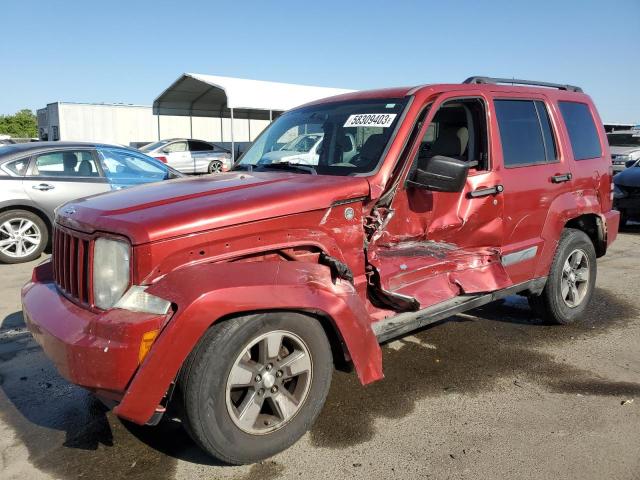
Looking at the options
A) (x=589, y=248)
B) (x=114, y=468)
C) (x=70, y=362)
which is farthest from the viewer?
(x=589, y=248)

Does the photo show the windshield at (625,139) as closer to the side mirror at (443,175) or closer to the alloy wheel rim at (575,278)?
the alloy wheel rim at (575,278)

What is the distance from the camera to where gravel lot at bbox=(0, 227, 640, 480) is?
2.81 m

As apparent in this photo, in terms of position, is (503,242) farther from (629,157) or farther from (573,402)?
(629,157)

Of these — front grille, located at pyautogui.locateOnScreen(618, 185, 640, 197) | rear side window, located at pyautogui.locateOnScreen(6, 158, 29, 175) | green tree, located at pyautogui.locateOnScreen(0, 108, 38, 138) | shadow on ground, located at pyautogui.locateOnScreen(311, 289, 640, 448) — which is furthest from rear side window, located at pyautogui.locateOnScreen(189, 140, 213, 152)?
green tree, located at pyautogui.locateOnScreen(0, 108, 38, 138)

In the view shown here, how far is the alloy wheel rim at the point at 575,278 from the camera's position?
4918 mm

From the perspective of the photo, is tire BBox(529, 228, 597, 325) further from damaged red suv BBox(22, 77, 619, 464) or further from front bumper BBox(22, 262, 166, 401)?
front bumper BBox(22, 262, 166, 401)

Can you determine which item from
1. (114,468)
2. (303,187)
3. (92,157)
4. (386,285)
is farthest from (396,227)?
(92,157)

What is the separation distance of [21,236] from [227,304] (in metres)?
6.20

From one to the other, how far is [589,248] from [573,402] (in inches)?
80.1

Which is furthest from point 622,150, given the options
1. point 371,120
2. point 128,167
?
point 371,120

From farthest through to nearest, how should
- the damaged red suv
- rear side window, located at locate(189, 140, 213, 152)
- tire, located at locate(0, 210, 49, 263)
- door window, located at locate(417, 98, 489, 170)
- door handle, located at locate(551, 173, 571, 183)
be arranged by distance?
rear side window, located at locate(189, 140, 213, 152) < tire, located at locate(0, 210, 49, 263) < door handle, located at locate(551, 173, 571, 183) < door window, located at locate(417, 98, 489, 170) < the damaged red suv

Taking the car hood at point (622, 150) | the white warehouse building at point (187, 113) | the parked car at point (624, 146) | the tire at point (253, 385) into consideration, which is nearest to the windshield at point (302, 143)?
the tire at point (253, 385)

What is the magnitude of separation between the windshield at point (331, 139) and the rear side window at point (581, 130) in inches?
79.9

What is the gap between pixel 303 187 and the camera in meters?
3.08
